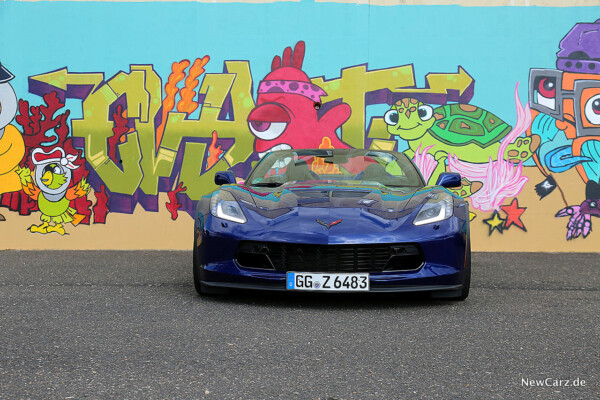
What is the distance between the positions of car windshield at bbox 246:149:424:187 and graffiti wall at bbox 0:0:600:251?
10.2 ft

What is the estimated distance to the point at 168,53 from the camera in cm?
932

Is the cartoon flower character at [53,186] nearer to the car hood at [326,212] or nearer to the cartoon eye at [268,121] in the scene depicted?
the cartoon eye at [268,121]

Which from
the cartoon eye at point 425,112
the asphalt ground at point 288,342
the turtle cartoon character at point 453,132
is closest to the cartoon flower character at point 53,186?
the asphalt ground at point 288,342

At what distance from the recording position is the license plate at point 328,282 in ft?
14.9

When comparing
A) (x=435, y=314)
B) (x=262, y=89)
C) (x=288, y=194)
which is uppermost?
(x=262, y=89)

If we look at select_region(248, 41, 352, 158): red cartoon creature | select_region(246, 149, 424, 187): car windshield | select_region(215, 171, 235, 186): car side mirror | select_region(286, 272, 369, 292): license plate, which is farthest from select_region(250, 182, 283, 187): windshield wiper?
select_region(248, 41, 352, 158): red cartoon creature

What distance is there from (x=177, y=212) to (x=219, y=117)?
4.29ft

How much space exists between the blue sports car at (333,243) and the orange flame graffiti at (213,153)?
13.6 feet

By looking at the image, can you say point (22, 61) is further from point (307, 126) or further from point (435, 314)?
point (435, 314)

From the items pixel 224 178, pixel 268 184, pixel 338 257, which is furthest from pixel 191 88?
pixel 338 257

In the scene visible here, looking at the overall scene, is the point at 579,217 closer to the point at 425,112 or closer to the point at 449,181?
the point at 425,112

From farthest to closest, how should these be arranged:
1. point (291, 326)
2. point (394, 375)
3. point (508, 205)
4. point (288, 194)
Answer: point (508, 205), point (288, 194), point (291, 326), point (394, 375)

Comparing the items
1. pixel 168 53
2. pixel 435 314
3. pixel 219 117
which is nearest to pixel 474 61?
pixel 219 117

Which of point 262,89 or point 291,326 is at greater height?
point 262,89
